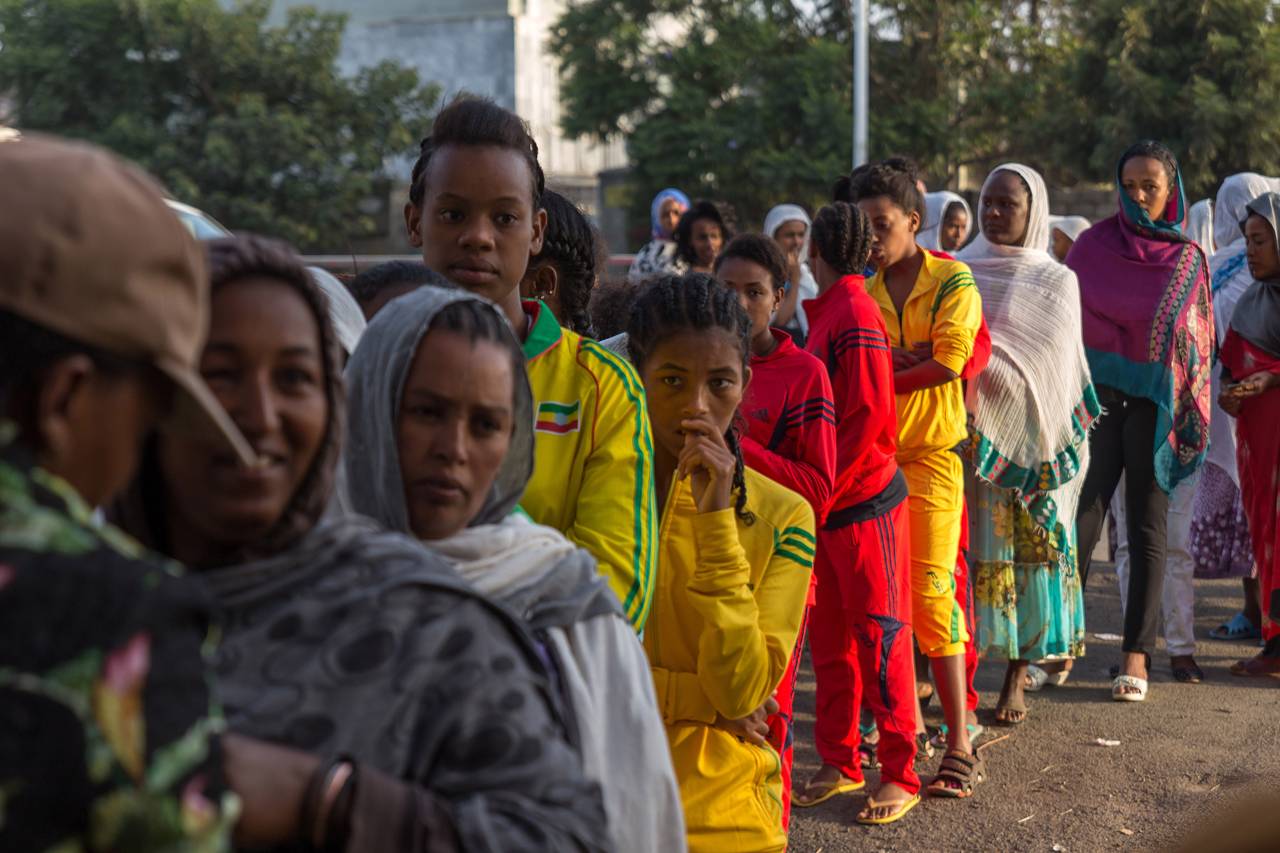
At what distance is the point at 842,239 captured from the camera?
5.59m

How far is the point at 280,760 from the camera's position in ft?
4.78

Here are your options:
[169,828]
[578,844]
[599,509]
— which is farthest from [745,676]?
[169,828]

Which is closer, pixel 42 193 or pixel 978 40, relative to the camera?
pixel 42 193

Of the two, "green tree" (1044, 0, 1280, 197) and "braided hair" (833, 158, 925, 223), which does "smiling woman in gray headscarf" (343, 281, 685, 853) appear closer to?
"braided hair" (833, 158, 925, 223)

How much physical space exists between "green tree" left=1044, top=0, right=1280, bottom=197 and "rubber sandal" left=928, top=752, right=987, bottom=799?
58.8ft

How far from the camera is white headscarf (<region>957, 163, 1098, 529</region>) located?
21.9 feet

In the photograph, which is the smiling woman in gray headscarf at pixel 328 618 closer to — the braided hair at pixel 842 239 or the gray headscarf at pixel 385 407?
the gray headscarf at pixel 385 407

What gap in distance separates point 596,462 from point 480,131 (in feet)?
2.42

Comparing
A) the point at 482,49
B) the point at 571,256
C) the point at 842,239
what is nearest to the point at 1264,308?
the point at 842,239

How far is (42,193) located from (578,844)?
0.86 metres

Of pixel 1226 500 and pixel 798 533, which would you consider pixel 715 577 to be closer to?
pixel 798 533

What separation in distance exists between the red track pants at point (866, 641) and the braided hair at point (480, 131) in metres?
2.46

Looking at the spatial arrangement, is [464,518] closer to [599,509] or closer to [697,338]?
[599,509]

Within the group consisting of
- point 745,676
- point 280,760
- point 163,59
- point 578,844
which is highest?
point 163,59
